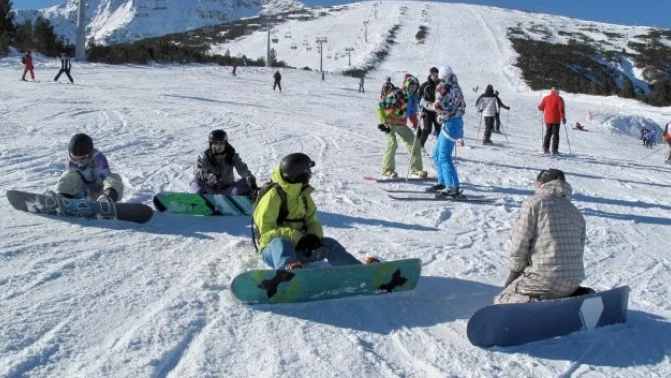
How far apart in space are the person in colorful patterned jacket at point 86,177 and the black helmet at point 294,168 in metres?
2.36

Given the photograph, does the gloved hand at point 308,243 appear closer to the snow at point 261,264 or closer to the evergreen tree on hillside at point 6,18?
the snow at point 261,264

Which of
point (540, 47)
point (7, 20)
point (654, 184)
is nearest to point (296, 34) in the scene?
point (540, 47)

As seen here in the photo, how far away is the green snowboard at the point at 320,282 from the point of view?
4039 mm

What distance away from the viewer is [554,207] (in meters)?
3.71

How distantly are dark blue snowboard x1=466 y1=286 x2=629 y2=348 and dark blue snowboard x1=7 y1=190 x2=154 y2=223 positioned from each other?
3.58 meters

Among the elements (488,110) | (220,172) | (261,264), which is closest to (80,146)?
(220,172)

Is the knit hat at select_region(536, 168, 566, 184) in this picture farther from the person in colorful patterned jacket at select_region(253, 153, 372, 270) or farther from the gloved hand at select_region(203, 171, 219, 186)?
the gloved hand at select_region(203, 171, 219, 186)

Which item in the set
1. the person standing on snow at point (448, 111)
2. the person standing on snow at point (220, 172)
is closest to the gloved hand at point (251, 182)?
the person standing on snow at point (220, 172)

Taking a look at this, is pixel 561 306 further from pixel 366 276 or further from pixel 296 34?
pixel 296 34

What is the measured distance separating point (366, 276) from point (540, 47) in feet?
227

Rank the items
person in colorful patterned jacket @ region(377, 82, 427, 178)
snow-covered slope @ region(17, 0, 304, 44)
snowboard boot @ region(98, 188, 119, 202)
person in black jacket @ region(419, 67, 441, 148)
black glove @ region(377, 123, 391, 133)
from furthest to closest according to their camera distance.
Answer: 1. snow-covered slope @ region(17, 0, 304, 44)
2. person in black jacket @ region(419, 67, 441, 148)
3. person in colorful patterned jacket @ region(377, 82, 427, 178)
4. black glove @ region(377, 123, 391, 133)
5. snowboard boot @ region(98, 188, 119, 202)

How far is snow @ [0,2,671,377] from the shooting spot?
11.2 ft

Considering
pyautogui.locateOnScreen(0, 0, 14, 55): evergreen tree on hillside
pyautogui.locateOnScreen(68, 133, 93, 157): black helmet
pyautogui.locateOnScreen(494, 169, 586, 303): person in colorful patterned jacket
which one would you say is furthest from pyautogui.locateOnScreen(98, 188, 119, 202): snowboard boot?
pyautogui.locateOnScreen(0, 0, 14, 55): evergreen tree on hillside

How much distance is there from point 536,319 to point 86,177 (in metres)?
4.58
